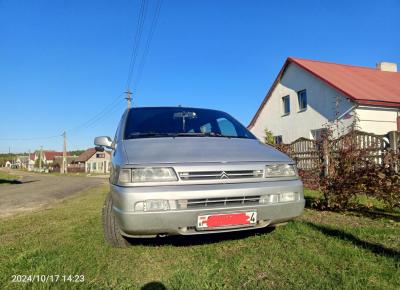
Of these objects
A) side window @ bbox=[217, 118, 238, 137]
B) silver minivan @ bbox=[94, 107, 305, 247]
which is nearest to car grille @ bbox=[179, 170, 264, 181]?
silver minivan @ bbox=[94, 107, 305, 247]

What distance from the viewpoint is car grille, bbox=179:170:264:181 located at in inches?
117

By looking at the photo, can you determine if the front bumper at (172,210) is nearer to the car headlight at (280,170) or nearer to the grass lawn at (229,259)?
the car headlight at (280,170)

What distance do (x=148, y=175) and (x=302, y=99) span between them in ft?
58.1

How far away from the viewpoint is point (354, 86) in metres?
16.5

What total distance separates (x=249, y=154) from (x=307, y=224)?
5.33 feet

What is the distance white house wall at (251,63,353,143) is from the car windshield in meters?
11.8

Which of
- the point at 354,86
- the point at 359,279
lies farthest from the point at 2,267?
the point at 354,86

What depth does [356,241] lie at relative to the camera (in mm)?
3523

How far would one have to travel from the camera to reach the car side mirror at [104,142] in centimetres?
452

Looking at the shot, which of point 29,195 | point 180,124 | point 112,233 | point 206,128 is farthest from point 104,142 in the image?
point 29,195

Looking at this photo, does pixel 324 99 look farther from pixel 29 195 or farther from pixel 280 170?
pixel 280 170

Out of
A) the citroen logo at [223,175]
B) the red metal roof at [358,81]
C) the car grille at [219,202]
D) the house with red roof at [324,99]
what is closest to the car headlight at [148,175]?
the car grille at [219,202]

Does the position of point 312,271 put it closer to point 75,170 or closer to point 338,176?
point 338,176
